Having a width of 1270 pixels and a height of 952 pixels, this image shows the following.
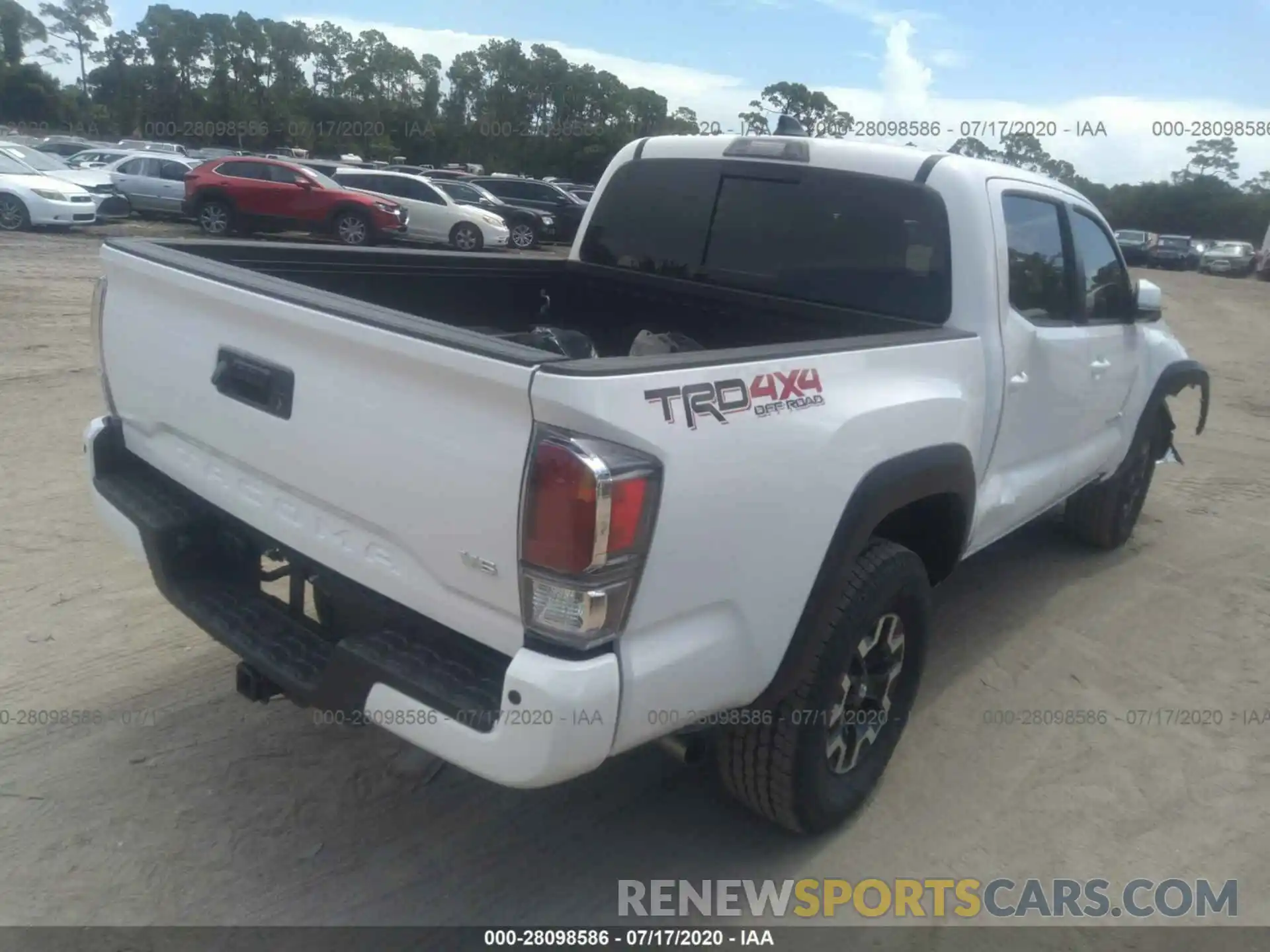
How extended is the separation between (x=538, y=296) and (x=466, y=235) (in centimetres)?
1745

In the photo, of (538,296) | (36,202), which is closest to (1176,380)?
(538,296)

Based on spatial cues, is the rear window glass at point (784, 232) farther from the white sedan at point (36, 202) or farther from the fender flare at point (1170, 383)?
the white sedan at point (36, 202)

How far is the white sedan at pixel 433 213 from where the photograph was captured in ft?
69.5

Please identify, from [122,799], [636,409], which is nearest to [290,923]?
[122,799]

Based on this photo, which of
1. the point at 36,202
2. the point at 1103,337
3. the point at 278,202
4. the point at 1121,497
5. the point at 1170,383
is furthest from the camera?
the point at 278,202

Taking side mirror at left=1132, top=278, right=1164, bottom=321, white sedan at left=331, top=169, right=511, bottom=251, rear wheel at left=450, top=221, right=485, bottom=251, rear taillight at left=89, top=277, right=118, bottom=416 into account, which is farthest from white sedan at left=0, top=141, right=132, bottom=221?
side mirror at left=1132, top=278, right=1164, bottom=321

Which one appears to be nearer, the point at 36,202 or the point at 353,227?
the point at 36,202

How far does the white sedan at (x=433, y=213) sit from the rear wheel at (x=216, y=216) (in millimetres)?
2362

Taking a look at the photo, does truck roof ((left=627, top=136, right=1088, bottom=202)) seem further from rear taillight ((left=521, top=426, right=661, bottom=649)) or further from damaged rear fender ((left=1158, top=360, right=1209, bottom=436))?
rear taillight ((left=521, top=426, right=661, bottom=649))

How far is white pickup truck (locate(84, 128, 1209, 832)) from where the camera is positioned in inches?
86.7

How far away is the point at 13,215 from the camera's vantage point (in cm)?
1850

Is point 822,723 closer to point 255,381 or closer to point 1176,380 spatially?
point 255,381

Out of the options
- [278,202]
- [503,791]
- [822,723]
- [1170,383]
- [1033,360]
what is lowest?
[278,202]

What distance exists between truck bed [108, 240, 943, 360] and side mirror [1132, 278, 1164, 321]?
1833 mm
